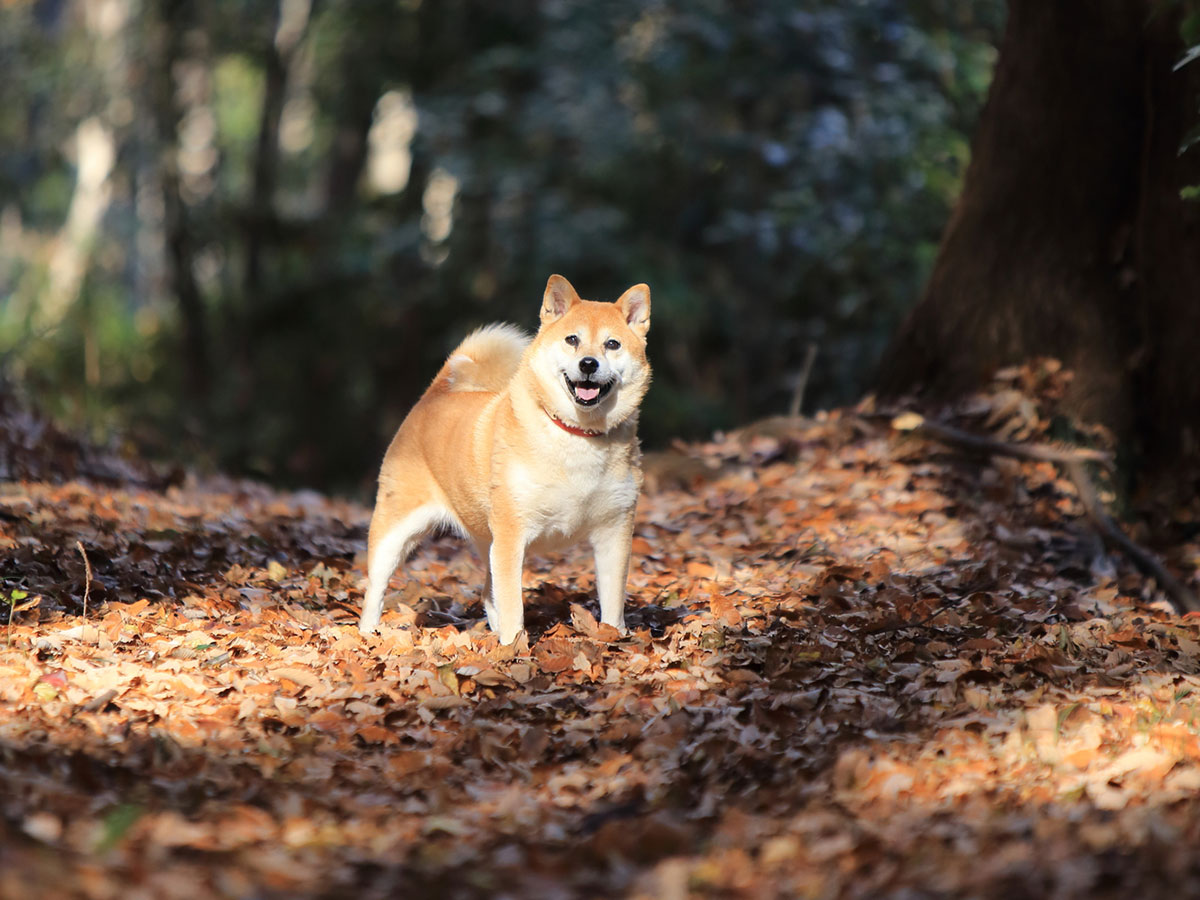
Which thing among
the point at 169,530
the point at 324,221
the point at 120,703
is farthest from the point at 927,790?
the point at 324,221

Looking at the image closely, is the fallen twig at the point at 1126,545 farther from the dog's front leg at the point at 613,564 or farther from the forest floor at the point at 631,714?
the dog's front leg at the point at 613,564

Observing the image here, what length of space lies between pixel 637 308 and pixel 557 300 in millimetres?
352

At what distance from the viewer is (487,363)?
5.84 meters

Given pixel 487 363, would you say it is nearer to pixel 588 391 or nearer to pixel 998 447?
pixel 588 391

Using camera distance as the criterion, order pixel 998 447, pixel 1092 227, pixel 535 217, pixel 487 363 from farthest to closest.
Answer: pixel 535 217 < pixel 1092 227 < pixel 998 447 < pixel 487 363

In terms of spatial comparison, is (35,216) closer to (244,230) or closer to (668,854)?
(244,230)

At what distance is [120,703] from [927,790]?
2.70 m

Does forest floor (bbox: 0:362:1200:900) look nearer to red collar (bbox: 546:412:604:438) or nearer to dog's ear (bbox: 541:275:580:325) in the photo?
red collar (bbox: 546:412:604:438)

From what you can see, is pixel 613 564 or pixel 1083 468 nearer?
pixel 613 564

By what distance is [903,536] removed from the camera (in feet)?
22.6

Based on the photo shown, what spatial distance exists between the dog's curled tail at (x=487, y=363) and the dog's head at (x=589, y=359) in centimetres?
55

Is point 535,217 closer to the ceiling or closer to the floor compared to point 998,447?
closer to the ceiling

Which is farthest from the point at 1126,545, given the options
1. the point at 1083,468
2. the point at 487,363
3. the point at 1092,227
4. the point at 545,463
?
the point at 487,363

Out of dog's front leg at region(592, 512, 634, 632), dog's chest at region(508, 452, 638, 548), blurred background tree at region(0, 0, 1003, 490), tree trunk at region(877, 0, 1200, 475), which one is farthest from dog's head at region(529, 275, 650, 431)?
blurred background tree at region(0, 0, 1003, 490)
